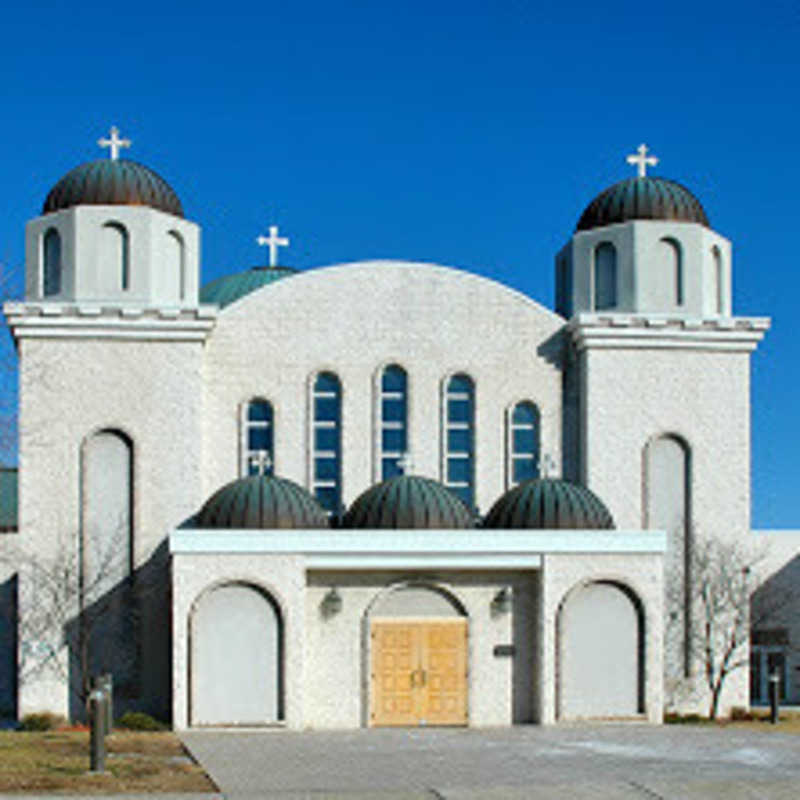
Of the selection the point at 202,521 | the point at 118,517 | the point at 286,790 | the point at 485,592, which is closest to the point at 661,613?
the point at 485,592

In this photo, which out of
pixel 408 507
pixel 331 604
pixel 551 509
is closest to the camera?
pixel 331 604

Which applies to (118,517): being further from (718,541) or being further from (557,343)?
(718,541)

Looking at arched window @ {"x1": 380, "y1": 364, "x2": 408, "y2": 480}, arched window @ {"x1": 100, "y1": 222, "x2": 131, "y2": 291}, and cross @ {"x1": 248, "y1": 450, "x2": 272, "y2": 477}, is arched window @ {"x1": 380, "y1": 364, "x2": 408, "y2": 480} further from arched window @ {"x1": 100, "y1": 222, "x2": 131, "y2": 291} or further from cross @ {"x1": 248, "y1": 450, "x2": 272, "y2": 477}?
arched window @ {"x1": 100, "y1": 222, "x2": 131, "y2": 291}

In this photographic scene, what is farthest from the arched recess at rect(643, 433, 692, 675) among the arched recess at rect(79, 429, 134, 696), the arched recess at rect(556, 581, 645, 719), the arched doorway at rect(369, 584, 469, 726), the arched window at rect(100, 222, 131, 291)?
the arched window at rect(100, 222, 131, 291)

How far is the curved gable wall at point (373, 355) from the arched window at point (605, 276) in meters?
1.34

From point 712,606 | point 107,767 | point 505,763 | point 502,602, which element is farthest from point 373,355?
point 107,767

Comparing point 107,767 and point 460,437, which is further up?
point 460,437

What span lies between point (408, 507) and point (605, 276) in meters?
8.73

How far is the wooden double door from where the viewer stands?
34.2m

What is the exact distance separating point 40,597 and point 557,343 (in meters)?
13.2

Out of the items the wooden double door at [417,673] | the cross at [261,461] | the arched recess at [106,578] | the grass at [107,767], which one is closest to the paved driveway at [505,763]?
the grass at [107,767]

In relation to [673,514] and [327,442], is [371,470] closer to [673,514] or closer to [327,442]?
[327,442]

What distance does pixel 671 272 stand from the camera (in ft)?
131

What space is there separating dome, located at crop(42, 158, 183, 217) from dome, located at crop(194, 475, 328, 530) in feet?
24.9
